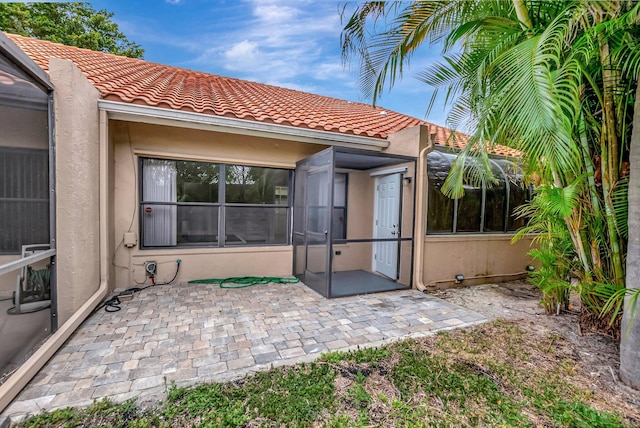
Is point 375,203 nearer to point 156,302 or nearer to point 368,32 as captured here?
point 368,32

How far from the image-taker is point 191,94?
6523mm

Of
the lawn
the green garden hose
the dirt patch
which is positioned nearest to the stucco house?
the green garden hose

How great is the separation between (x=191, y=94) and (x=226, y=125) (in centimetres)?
192

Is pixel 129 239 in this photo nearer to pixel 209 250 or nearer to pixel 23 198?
pixel 209 250

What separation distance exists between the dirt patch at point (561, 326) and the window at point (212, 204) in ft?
13.7

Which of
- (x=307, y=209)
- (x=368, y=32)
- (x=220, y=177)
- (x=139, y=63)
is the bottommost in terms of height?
(x=307, y=209)

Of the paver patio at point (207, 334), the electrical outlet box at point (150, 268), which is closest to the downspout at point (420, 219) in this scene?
the paver patio at point (207, 334)

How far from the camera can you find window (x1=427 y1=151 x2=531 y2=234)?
6406mm

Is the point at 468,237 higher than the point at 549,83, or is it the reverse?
the point at 549,83

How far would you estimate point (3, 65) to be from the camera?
8.77 ft

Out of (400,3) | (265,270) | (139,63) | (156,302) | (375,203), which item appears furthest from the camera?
(139,63)

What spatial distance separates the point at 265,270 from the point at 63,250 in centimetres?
373

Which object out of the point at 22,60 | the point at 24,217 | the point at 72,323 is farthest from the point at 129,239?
the point at 22,60

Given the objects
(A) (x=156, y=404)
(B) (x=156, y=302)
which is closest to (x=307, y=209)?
(B) (x=156, y=302)
